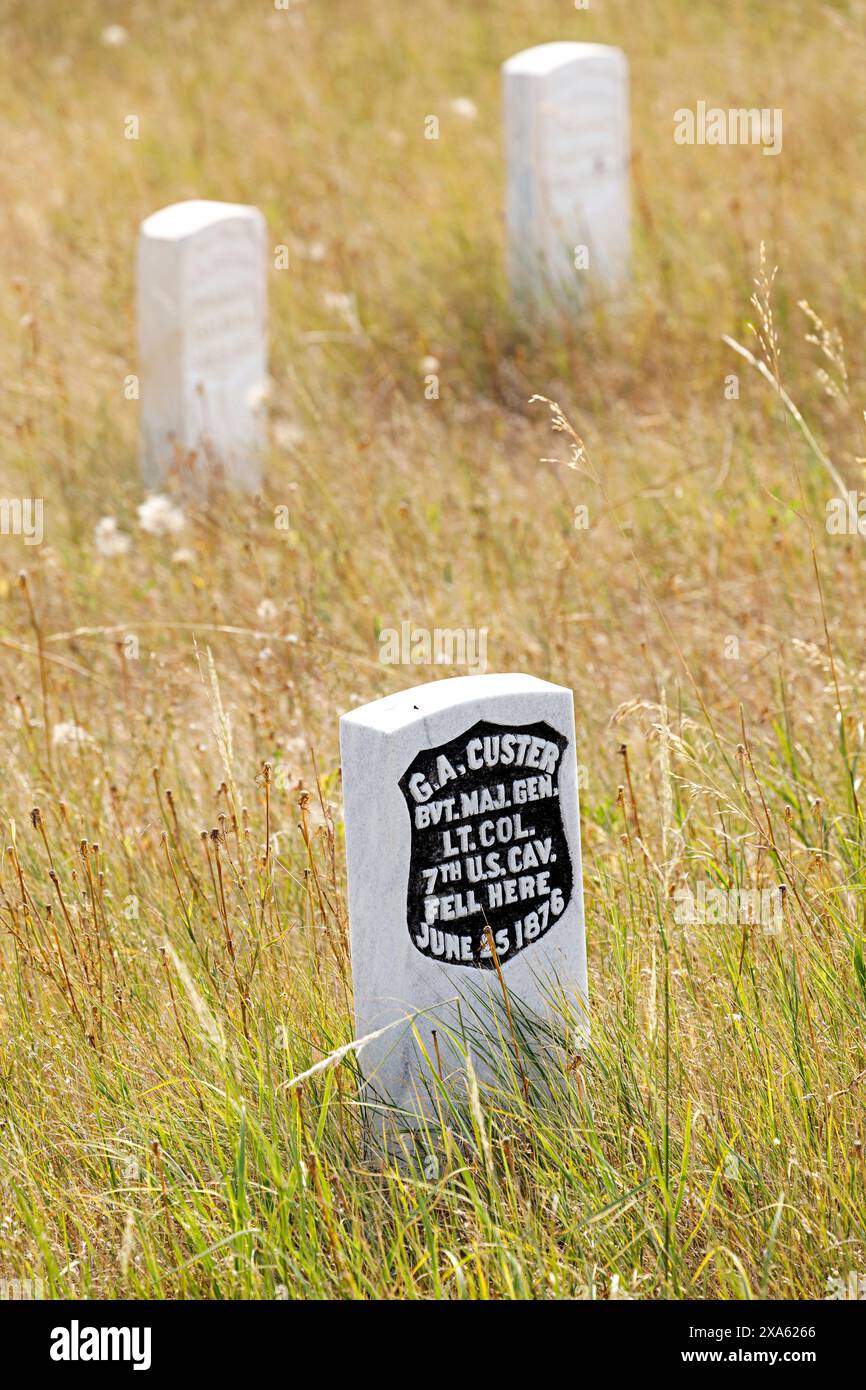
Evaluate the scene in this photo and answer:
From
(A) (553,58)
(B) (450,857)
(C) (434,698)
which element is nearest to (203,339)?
(A) (553,58)

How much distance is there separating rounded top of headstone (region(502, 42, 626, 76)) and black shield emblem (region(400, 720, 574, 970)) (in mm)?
4712

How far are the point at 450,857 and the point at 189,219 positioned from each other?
377 centimetres

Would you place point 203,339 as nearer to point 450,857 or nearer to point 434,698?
point 434,698

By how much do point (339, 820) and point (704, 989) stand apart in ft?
3.40

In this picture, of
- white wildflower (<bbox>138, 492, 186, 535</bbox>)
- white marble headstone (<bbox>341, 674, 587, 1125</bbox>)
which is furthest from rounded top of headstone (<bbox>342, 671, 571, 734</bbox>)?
white wildflower (<bbox>138, 492, 186, 535</bbox>)

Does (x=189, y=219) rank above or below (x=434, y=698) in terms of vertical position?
above

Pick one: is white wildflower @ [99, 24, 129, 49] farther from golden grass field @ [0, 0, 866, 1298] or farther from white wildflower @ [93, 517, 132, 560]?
white wildflower @ [93, 517, 132, 560]

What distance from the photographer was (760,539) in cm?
470

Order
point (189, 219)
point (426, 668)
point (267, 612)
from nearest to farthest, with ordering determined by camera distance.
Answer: point (426, 668)
point (267, 612)
point (189, 219)

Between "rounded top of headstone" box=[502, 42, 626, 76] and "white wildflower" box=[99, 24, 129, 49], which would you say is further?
"white wildflower" box=[99, 24, 129, 49]

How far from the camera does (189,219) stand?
5.55 m

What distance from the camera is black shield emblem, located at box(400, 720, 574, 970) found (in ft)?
7.81

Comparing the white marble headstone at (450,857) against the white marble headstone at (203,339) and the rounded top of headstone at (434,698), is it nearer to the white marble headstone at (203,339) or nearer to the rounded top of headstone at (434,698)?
the rounded top of headstone at (434,698)
